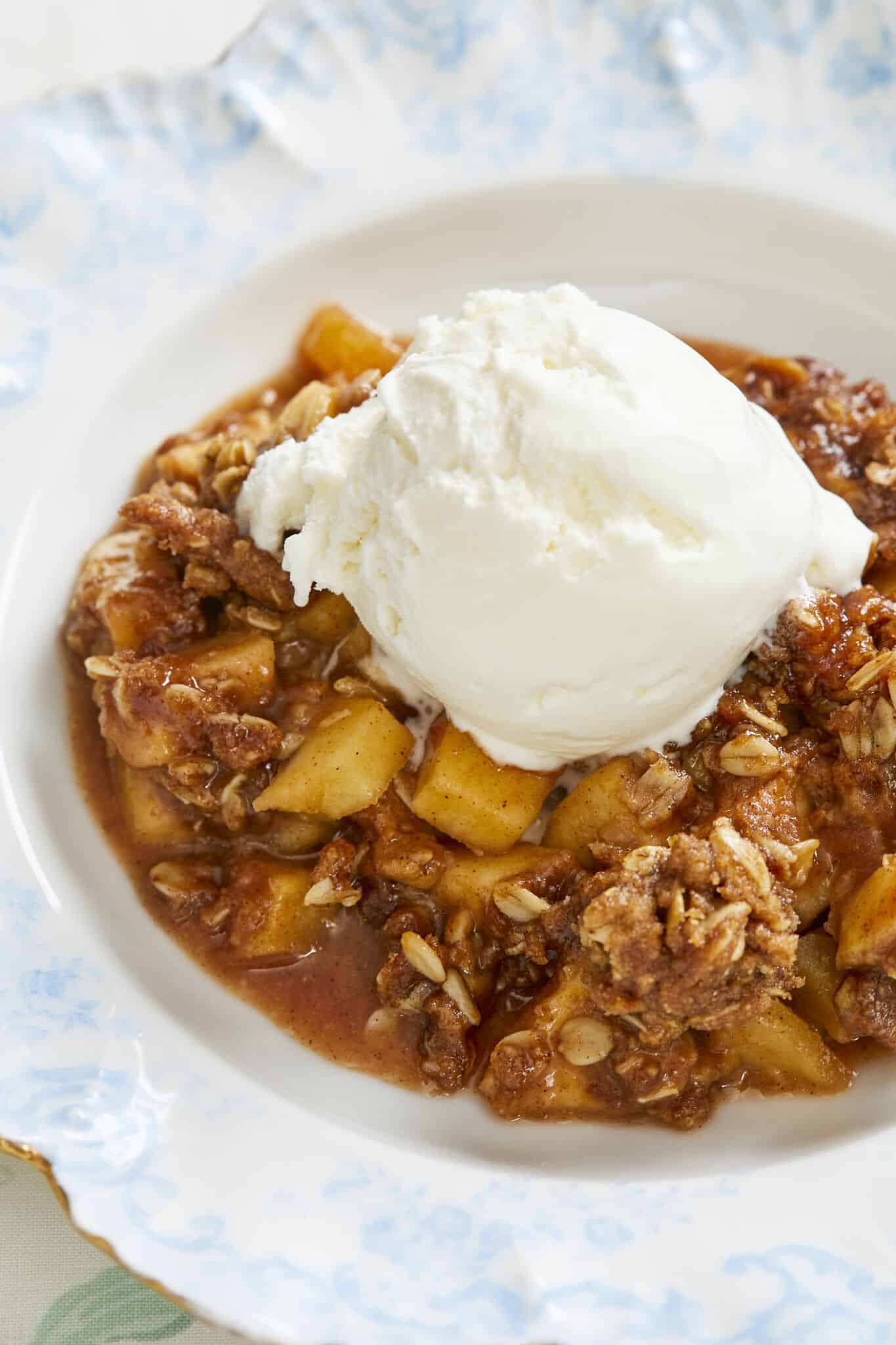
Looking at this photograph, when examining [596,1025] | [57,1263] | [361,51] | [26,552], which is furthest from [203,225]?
[57,1263]

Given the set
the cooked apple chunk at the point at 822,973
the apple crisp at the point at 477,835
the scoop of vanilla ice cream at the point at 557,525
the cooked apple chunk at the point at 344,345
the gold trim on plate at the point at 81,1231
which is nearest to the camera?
the gold trim on plate at the point at 81,1231

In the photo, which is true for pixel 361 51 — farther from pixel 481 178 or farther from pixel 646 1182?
pixel 646 1182

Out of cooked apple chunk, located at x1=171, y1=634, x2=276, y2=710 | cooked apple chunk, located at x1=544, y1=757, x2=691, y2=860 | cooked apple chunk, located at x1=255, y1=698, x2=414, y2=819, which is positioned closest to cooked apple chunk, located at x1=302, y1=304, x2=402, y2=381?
cooked apple chunk, located at x1=171, y1=634, x2=276, y2=710

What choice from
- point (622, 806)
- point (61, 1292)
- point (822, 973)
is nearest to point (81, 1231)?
point (61, 1292)

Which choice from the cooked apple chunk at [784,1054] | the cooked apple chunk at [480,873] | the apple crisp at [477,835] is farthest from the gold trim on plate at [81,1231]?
the cooked apple chunk at [784,1054]

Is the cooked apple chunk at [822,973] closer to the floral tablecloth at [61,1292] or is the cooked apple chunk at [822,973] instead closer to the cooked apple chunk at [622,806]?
the cooked apple chunk at [622,806]

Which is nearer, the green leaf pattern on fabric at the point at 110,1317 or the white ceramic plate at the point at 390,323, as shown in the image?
the white ceramic plate at the point at 390,323
